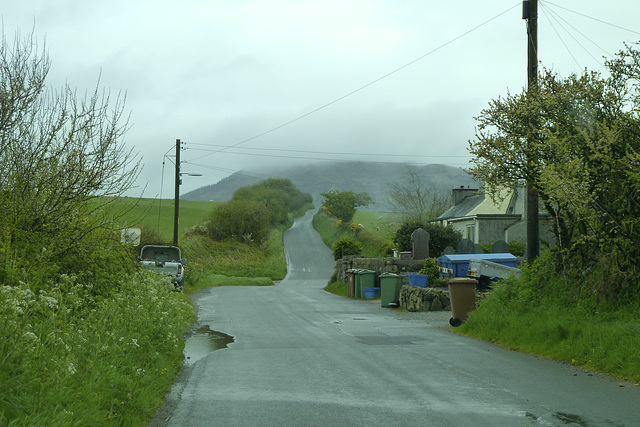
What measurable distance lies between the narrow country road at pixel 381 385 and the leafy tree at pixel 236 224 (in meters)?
58.3

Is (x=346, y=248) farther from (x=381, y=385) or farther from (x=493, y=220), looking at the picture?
(x=381, y=385)

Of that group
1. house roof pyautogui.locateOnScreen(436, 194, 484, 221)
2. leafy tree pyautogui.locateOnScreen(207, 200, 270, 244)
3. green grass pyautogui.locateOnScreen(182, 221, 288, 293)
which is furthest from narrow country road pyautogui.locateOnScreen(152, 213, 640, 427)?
leafy tree pyautogui.locateOnScreen(207, 200, 270, 244)

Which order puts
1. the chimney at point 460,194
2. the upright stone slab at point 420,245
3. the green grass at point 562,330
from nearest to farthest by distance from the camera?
1. the green grass at point 562,330
2. the upright stone slab at point 420,245
3. the chimney at point 460,194

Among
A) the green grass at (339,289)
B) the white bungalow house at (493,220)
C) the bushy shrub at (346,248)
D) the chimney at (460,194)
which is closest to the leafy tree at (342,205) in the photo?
the chimney at (460,194)

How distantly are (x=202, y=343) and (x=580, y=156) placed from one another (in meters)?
8.17

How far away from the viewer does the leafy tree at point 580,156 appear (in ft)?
39.9

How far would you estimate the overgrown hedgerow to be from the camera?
558 cm

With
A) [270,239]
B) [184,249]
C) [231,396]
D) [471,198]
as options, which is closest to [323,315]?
[231,396]

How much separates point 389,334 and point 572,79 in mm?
6720

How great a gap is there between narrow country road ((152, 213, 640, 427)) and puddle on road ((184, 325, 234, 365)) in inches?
2.8

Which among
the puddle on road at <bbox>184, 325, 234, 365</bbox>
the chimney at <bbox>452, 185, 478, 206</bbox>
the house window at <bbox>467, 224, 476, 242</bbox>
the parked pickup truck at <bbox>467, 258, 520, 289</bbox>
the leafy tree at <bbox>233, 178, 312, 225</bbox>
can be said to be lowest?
the puddle on road at <bbox>184, 325, 234, 365</bbox>

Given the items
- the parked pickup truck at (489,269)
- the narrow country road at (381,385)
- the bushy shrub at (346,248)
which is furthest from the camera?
the bushy shrub at (346,248)

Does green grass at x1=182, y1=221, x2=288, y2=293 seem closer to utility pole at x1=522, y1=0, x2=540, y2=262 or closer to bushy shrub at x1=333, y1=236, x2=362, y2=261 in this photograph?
bushy shrub at x1=333, y1=236, x2=362, y2=261

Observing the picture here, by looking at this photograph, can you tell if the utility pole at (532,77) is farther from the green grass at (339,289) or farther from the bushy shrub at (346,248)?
the bushy shrub at (346,248)
